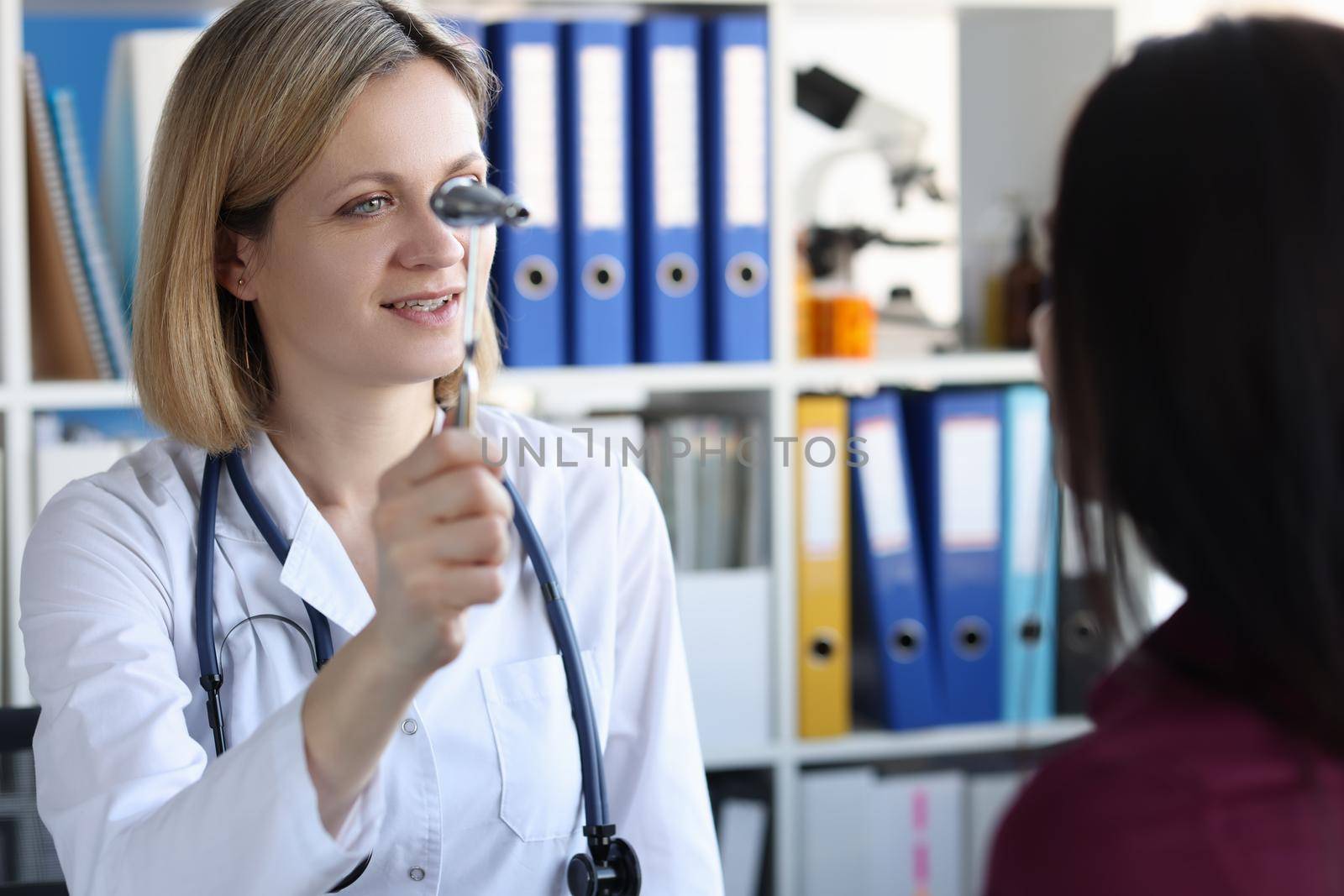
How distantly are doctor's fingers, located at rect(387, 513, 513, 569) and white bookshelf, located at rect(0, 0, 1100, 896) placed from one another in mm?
1114

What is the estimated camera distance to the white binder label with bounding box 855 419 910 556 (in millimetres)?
1971

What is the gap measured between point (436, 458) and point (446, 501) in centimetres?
2

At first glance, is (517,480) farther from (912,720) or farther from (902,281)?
(902,281)

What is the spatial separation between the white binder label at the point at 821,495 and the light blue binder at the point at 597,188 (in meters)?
0.30

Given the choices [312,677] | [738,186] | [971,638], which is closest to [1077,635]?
[971,638]

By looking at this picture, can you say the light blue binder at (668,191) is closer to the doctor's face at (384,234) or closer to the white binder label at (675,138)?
the white binder label at (675,138)

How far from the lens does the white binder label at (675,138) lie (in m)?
1.85

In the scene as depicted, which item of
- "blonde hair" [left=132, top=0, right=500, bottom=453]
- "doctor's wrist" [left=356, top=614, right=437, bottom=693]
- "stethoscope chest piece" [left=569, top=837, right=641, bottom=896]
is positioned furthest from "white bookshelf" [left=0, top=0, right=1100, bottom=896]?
"doctor's wrist" [left=356, top=614, right=437, bottom=693]

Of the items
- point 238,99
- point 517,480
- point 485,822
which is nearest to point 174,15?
point 238,99

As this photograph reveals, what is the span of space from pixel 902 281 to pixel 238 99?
1.38 m

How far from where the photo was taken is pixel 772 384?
1.94 meters

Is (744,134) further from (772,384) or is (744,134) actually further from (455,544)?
(455,544)

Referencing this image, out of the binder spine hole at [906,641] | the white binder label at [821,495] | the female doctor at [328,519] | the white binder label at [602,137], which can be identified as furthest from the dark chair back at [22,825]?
the binder spine hole at [906,641]

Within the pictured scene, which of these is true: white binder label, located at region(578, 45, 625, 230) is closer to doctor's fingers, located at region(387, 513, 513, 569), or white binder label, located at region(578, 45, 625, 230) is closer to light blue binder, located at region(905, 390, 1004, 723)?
light blue binder, located at region(905, 390, 1004, 723)
